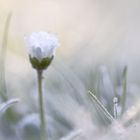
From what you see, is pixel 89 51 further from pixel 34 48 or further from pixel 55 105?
pixel 34 48

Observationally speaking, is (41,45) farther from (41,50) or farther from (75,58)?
(75,58)

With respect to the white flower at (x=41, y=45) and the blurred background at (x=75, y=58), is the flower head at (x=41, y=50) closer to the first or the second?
the white flower at (x=41, y=45)

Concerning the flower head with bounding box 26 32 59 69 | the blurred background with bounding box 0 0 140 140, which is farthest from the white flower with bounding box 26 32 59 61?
the blurred background with bounding box 0 0 140 140

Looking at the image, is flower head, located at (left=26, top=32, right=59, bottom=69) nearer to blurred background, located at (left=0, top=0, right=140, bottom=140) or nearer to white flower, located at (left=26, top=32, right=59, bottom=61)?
white flower, located at (left=26, top=32, right=59, bottom=61)

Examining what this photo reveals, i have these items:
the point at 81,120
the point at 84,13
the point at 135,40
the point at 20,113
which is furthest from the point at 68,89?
the point at 84,13

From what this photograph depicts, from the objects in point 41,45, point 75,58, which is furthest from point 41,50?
point 75,58

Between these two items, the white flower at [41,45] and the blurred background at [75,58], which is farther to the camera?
the blurred background at [75,58]

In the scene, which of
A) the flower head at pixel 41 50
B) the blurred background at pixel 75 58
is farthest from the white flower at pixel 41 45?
the blurred background at pixel 75 58
